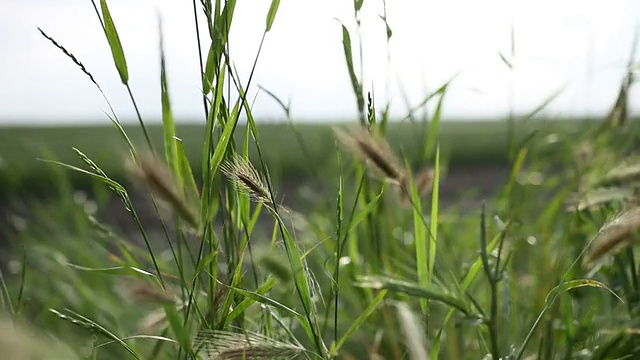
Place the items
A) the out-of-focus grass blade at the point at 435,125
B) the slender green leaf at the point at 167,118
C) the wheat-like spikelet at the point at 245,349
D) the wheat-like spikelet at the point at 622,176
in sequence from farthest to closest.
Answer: the out-of-focus grass blade at the point at 435,125
the wheat-like spikelet at the point at 622,176
the slender green leaf at the point at 167,118
the wheat-like spikelet at the point at 245,349

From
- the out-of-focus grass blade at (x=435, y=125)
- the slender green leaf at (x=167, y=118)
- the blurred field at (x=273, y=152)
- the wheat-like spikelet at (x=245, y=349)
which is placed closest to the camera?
the wheat-like spikelet at (x=245, y=349)

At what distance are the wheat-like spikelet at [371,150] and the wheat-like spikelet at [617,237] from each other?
205 millimetres

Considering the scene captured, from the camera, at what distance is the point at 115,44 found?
2.68ft

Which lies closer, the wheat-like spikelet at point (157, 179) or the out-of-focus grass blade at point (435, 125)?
the wheat-like spikelet at point (157, 179)

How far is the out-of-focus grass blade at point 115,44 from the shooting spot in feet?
2.64

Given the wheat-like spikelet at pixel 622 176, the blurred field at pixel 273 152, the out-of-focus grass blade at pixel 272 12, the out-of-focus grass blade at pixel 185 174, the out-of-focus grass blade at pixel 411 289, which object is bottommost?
the blurred field at pixel 273 152

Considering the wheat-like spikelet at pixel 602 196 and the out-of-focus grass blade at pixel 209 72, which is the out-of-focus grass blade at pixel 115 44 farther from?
the wheat-like spikelet at pixel 602 196

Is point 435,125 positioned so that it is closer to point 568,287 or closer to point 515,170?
point 515,170

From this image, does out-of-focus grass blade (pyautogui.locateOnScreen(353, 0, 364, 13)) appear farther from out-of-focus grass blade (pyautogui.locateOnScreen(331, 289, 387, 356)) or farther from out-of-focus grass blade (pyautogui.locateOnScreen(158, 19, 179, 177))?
out-of-focus grass blade (pyautogui.locateOnScreen(331, 289, 387, 356))

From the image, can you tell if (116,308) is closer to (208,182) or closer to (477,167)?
(208,182)

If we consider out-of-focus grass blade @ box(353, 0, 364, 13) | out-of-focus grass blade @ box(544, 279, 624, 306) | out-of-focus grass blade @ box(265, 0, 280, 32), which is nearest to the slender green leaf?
out-of-focus grass blade @ box(265, 0, 280, 32)

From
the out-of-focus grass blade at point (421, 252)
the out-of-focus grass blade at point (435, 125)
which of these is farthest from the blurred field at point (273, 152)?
the out-of-focus grass blade at point (421, 252)

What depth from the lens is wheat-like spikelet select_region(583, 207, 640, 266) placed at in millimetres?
698

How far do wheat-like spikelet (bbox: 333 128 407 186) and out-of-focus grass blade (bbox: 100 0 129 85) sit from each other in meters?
0.24
